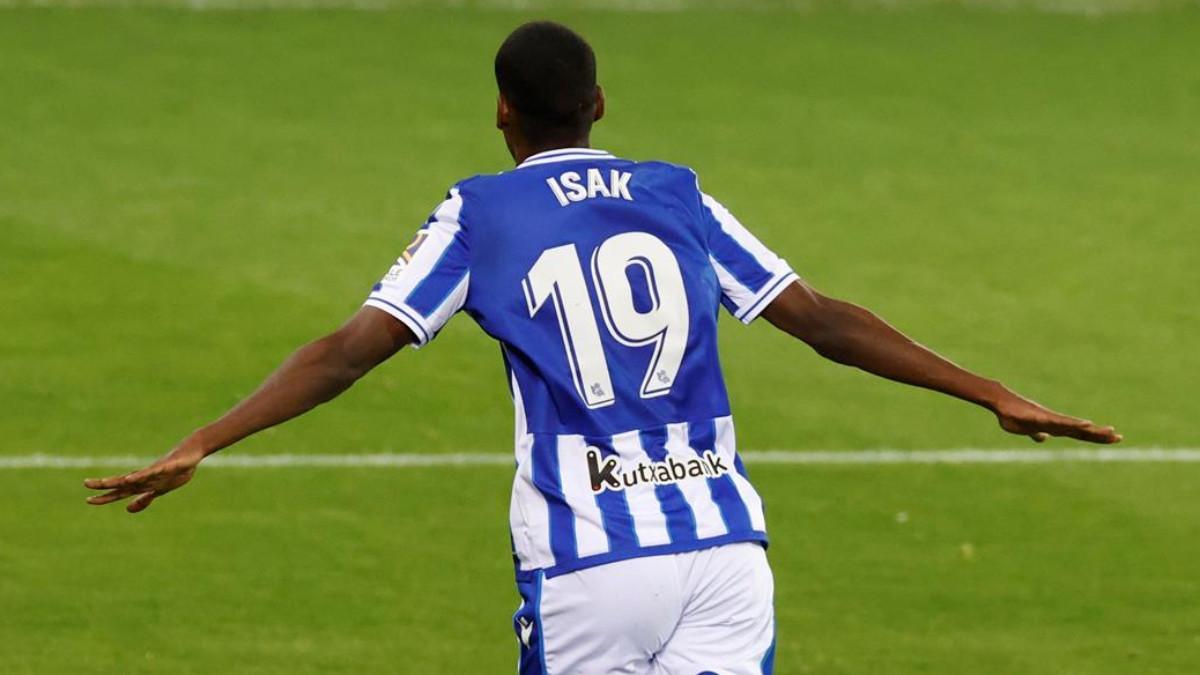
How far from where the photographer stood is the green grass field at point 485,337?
292 inches

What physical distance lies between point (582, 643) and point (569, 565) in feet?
0.49

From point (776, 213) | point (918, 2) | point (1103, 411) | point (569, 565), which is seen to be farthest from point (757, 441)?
point (918, 2)

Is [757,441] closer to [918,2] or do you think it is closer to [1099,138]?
[1099,138]

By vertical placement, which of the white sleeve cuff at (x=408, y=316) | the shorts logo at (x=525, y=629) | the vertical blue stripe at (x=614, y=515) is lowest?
the shorts logo at (x=525, y=629)

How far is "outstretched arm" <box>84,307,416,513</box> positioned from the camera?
4.27 metres

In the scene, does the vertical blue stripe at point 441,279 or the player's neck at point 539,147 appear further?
the player's neck at point 539,147

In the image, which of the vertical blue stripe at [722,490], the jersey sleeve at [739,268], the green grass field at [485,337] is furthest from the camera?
the green grass field at [485,337]

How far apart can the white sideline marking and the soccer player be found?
424 centimetres

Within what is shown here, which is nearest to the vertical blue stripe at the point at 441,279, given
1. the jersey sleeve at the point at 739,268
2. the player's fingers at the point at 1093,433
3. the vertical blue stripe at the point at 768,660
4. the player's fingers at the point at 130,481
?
the jersey sleeve at the point at 739,268

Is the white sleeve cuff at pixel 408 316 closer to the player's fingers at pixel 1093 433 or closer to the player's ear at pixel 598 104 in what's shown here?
the player's ear at pixel 598 104

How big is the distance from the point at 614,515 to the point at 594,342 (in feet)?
1.10

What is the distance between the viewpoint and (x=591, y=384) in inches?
177

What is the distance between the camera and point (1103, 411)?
9453mm

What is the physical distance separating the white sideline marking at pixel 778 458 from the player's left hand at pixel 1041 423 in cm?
415
